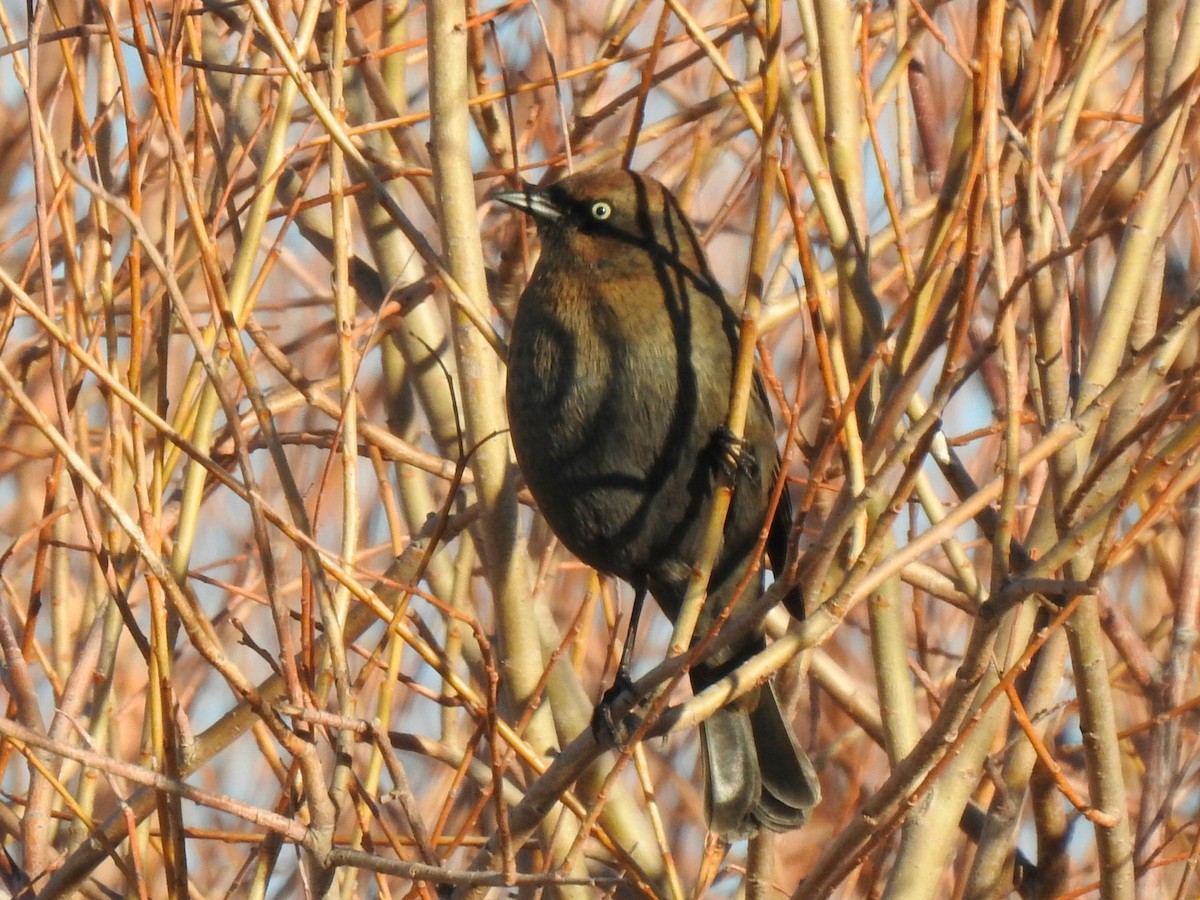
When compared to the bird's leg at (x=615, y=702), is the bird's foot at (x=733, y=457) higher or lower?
higher

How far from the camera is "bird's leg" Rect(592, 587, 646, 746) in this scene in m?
3.01

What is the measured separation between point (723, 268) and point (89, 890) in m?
3.67

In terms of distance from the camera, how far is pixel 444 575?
4.21m

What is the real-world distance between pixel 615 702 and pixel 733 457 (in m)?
0.65

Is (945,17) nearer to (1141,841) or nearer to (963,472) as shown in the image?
(963,472)

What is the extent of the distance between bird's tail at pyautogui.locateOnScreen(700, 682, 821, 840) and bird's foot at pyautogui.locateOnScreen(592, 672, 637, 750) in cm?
31

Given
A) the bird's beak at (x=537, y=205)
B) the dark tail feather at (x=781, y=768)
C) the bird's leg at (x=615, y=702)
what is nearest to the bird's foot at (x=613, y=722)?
the bird's leg at (x=615, y=702)

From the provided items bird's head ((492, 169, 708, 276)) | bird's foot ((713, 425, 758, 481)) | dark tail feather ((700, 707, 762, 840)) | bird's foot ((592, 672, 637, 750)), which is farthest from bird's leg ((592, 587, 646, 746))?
bird's head ((492, 169, 708, 276))

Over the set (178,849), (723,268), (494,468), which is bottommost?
(178,849)

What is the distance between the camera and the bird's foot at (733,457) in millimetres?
3607

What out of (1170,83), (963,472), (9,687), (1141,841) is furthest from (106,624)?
(1170,83)

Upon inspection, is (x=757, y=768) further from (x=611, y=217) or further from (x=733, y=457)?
(x=611, y=217)

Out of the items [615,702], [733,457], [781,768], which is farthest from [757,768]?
[733,457]

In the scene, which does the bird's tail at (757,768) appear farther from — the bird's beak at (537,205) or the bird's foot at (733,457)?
the bird's beak at (537,205)
